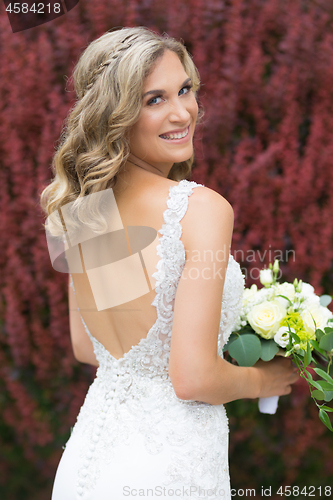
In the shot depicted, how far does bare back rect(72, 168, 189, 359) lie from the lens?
1.43m

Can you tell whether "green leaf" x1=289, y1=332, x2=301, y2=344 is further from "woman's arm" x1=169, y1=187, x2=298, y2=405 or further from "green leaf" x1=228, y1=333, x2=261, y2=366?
"woman's arm" x1=169, y1=187, x2=298, y2=405

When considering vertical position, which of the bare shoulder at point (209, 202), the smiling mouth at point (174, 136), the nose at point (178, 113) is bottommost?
the bare shoulder at point (209, 202)

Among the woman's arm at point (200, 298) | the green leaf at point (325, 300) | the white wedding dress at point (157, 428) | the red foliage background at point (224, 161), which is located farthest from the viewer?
the red foliage background at point (224, 161)

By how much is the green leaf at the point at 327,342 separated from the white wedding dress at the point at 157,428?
0.35 meters

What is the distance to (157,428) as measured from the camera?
4.93ft

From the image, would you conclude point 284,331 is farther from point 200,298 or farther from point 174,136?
point 174,136

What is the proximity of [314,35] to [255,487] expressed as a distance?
3199mm

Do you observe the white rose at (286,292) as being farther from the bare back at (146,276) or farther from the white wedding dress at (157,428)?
the bare back at (146,276)

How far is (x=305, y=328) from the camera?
174cm

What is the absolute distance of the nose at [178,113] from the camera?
152cm

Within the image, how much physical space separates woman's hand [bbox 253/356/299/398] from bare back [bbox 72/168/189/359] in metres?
0.53

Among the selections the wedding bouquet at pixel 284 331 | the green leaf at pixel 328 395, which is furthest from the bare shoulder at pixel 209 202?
the green leaf at pixel 328 395

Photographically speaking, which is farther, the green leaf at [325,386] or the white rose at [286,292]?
the white rose at [286,292]

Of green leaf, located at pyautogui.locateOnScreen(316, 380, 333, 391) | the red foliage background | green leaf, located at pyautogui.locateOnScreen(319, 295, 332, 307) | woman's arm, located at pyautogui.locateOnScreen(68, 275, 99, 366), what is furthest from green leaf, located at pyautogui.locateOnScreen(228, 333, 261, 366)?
the red foliage background
